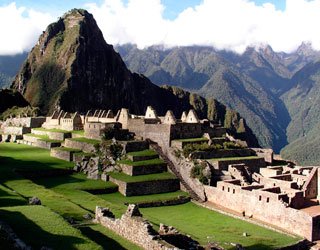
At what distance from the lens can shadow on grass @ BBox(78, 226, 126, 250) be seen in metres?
17.7

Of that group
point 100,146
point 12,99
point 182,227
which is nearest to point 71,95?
point 12,99

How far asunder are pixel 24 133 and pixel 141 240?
5365 cm

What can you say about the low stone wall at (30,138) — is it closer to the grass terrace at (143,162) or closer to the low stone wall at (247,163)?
the grass terrace at (143,162)

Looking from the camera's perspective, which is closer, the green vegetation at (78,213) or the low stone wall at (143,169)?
the green vegetation at (78,213)

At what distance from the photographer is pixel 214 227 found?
30.4 meters

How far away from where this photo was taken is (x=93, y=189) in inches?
1465

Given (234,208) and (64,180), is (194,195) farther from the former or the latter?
(64,180)

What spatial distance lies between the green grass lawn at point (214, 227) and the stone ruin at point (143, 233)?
529cm

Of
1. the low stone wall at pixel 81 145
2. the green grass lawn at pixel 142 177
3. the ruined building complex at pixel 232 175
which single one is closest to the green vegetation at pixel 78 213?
the green grass lawn at pixel 142 177

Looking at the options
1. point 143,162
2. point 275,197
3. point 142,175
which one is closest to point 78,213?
point 275,197

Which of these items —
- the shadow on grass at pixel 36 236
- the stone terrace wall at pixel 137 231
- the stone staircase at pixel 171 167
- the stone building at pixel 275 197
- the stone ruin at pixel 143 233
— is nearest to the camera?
the shadow on grass at pixel 36 236

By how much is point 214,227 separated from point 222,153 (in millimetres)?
15422

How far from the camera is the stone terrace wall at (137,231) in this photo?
1705 cm

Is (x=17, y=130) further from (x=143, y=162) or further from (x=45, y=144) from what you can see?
(x=143, y=162)
